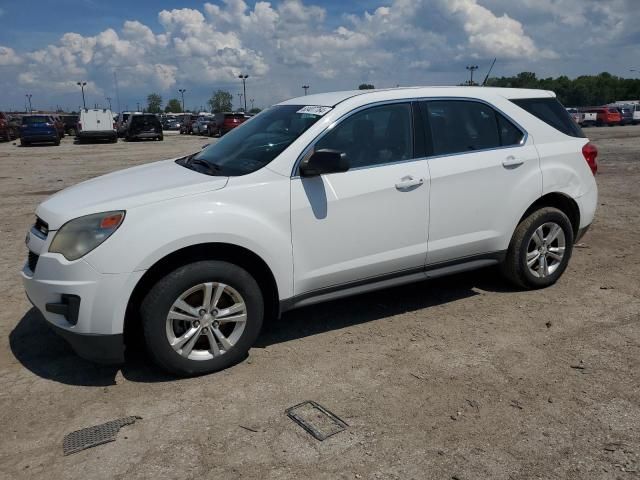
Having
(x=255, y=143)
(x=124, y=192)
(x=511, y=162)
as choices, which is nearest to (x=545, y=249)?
(x=511, y=162)

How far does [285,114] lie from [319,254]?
1289 mm

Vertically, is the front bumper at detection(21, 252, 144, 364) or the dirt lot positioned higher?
the front bumper at detection(21, 252, 144, 364)

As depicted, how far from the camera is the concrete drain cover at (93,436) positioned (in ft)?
9.68

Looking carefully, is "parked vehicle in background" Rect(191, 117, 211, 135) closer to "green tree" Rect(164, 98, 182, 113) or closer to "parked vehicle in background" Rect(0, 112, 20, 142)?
"parked vehicle in background" Rect(0, 112, 20, 142)

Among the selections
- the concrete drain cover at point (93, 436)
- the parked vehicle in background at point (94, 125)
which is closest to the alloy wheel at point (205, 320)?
the concrete drain cover at point (93, 436)

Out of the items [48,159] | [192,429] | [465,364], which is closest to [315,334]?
[465,364]

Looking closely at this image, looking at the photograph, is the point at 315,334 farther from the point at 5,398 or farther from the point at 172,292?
the point at 5,398

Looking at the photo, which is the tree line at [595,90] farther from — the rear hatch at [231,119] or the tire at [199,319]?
the tire at [199,319]

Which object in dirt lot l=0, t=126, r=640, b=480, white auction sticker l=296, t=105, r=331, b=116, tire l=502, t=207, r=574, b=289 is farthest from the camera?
tire l=502, t=207, r=574, b=289

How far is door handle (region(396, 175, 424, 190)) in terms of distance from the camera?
4.15 m

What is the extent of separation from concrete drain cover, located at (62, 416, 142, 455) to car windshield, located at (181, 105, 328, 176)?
1.73m

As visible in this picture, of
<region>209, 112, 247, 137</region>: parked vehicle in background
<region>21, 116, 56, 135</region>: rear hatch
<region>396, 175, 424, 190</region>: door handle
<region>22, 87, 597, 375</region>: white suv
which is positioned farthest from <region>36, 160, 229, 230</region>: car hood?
<region>209, 112, 247, 137</region>: parked vehicle in background

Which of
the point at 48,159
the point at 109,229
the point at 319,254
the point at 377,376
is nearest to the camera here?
the point at 109,229

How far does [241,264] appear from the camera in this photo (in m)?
3.77
